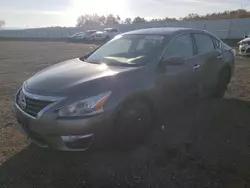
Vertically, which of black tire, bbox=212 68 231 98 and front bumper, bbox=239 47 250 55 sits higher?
black tire, bbox=212 68 231 98

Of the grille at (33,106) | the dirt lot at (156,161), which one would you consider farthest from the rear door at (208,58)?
the grille at (33,106)

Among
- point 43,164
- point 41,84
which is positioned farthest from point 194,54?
point 43,164

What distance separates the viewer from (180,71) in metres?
4.57

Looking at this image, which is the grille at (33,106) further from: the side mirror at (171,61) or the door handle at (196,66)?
the door handle at (196,66)

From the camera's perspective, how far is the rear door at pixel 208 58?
5242mm

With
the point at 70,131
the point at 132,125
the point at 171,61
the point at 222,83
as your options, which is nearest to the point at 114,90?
the point at 132,125

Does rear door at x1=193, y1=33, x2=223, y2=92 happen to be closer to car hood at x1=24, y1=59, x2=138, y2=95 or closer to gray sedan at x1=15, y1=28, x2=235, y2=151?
gray sedan at x1=15, y1=28, x2=235, y2=151

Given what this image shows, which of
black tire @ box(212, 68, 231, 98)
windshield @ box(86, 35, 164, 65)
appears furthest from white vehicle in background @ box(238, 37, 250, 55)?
windshield @ box(86, 35, 164, 65)

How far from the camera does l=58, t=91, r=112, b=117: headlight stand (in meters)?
3.28

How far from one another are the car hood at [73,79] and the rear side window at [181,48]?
808 mm

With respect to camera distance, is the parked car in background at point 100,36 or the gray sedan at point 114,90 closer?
the gray sedan at point 114,90

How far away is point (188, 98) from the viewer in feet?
16.2

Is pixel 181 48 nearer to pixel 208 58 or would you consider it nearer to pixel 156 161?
pixel 208 58

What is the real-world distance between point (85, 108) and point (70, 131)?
0.31 m
